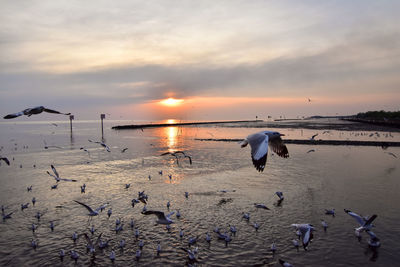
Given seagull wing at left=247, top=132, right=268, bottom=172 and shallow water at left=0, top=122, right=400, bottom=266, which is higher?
seagull wing at left=247, top=132, right=268, bottom=172

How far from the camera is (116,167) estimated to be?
23203mm

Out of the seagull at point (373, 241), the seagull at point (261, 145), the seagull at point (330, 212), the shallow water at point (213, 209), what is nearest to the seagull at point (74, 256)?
the shallow water at point (213, 209)

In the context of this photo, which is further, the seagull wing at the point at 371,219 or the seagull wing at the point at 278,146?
the seagull wing at the point at 278,146

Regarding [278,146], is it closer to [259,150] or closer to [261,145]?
[261,145]

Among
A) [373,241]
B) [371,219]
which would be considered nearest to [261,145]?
[371,219]

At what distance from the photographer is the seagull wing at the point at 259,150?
693 cm

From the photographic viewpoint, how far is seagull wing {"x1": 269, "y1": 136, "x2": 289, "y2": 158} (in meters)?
8.87

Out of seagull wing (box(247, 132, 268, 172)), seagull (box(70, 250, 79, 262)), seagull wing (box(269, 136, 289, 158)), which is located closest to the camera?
seagull wing (box(247, 132, 268, 172))

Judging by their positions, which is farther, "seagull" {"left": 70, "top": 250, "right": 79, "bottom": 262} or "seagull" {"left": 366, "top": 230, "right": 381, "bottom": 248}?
"seagull" {"left": 366, "top": 230, "right": 381, "bottom": 248}

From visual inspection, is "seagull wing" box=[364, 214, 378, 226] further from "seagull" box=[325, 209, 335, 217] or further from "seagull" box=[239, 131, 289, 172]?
"seagull" box=[239, 131, 289, 172]

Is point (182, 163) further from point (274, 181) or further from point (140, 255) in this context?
point (140, 255)

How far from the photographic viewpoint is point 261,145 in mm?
7664

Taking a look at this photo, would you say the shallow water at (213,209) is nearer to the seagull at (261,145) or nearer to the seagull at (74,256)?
the seagull at (74,256)

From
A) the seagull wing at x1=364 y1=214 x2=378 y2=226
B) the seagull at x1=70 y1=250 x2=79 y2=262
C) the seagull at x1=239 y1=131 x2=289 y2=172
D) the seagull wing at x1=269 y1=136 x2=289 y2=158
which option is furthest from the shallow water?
the seagull at x1=239 y1=131 x2=289 y2=172
